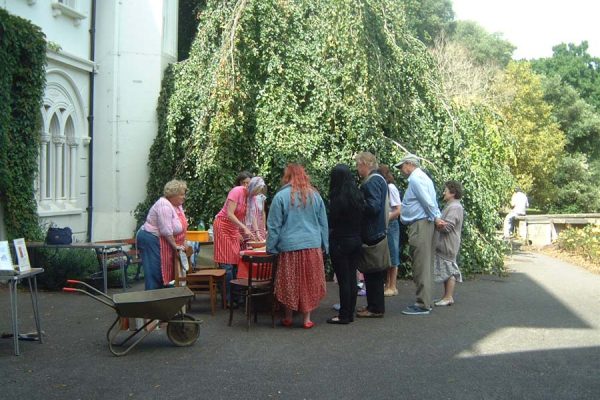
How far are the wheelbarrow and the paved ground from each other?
0.43 ft

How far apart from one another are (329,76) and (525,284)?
16.2ft

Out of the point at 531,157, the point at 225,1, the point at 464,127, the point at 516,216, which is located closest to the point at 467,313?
the point at 464,127

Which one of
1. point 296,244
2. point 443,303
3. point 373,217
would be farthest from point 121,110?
point 443,303

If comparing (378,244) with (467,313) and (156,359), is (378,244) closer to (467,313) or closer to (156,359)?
(467,313)

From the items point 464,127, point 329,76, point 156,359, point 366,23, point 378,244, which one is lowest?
point 156,359

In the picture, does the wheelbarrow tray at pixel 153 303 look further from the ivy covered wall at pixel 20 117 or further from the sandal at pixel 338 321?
the ivy covered wall at pixel 20 117

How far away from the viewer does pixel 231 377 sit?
20.1 feet

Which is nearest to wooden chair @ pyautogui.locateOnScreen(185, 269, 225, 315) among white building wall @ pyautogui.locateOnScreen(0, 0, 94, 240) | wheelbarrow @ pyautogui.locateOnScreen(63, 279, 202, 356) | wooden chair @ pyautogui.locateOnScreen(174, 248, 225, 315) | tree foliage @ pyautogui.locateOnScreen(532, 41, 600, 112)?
wooden chair @ pyautogui.locateOnScreen(174, 248, 225, 315)

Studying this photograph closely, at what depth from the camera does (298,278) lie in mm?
8172

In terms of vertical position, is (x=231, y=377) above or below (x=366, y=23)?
below

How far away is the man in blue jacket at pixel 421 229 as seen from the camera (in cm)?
923

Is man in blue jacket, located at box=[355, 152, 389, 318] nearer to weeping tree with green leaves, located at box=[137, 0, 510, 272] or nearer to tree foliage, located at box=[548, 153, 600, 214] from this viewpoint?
weeping tree with green leaves, located at box=[137, 0, 510, 272]

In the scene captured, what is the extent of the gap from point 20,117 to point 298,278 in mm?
6050

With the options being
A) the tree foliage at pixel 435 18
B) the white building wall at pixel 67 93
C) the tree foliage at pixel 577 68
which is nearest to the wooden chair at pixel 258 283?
the white building wall at pixel 67 93
